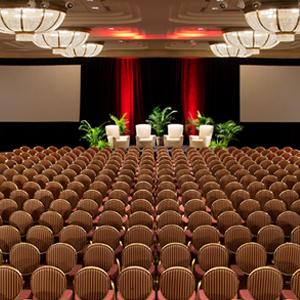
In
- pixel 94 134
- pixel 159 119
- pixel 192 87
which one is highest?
pixel 192 87

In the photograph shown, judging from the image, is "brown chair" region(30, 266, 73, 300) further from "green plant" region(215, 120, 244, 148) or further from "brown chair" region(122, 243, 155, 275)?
"green plant" region(215, 120, 244, 148)

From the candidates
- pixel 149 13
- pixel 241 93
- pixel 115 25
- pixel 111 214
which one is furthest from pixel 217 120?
pixel 111 214

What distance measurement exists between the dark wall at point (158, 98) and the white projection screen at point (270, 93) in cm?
28

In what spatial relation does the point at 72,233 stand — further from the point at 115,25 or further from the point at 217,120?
the point at 217,120

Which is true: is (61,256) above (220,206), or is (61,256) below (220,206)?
below

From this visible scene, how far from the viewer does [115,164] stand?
1143 cm

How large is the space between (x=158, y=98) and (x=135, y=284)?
14.7 meters

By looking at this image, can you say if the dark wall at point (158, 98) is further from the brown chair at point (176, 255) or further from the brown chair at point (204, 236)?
the brown chair at point (176, 255)

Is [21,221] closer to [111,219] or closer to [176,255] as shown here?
[111,219]

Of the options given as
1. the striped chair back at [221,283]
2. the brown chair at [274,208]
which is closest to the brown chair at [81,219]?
the striped chair back at [221,283]

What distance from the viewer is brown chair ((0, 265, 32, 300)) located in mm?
4621

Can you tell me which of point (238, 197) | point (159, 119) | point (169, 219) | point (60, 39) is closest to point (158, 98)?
point (159, 119)

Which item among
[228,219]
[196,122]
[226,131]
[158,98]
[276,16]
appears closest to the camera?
[228,219]

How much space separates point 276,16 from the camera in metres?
7.25
